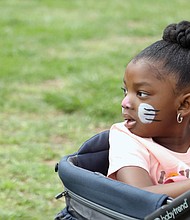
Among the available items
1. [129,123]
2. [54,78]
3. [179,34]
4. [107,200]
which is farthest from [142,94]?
[54,78]

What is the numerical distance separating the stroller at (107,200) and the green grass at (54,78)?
1.51m

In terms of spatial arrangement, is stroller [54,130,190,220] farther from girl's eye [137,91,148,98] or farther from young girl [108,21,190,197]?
girl's eye [137,91,148,98]

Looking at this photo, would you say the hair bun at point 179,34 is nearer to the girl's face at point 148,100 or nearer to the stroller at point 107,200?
the girl's face at point 148,100

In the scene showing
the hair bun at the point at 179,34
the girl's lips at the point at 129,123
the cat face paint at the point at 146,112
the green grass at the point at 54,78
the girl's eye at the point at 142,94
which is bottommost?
the green grass at the point at 54,78

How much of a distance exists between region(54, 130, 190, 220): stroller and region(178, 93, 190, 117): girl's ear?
48 cm

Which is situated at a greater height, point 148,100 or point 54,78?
point 148,100

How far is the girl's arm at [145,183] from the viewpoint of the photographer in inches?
106

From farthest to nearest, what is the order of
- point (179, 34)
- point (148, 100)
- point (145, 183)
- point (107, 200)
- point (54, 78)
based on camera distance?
point (54, 78) → point (179, 34) → point (148, 100) → point (145, 183) → point (107, 200)

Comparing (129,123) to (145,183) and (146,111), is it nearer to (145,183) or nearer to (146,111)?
(146,111)

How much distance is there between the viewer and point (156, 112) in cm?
306

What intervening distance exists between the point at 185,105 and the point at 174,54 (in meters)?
0.22

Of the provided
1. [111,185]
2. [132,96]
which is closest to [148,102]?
[132,96]

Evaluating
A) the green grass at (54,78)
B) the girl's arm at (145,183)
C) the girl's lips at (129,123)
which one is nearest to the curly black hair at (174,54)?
the girl's lips at (129,123)

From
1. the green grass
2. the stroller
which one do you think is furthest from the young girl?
the green grass
